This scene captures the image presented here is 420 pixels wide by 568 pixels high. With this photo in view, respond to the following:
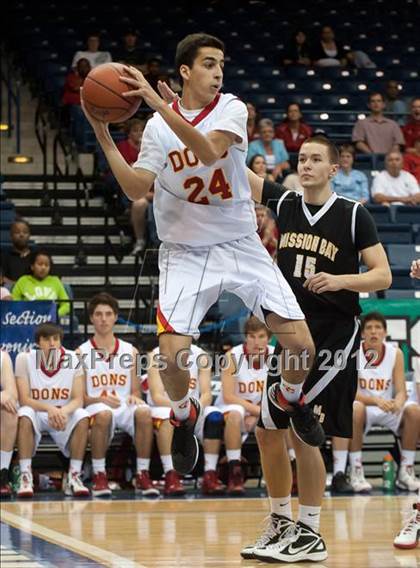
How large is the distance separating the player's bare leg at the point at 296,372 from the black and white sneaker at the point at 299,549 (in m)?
0.59

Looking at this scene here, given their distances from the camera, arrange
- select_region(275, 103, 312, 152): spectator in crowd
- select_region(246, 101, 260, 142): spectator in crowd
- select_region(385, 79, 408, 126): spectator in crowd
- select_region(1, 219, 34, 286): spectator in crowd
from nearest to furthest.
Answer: select_region(1, 219, 34, 286): spectator in crowd, select_region(246, 101, 260, 142): spectator in crowd, select_region(275, 103, 312, 152): spectator in crowd, select_region(385, 79, 408, 126): spectator in crowd

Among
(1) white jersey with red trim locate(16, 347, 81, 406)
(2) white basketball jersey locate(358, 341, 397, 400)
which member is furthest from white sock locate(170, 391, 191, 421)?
(2) white basketball jersey locate(358, 341, 397, 400)

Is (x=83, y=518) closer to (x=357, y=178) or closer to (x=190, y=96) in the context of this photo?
(x=190, y=96)

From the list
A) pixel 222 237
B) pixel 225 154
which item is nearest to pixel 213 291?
pixel 222 237

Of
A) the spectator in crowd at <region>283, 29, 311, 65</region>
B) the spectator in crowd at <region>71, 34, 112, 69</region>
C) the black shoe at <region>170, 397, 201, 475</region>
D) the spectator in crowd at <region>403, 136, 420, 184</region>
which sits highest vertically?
the spectator in crowd at <region>283, 29, 311, 65</region>

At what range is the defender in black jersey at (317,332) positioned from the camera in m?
6.54

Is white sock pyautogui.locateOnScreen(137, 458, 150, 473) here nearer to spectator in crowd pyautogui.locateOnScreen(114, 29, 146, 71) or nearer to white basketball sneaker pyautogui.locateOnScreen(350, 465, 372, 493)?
white basketball sneaker pyautogui.locateOnScreen(350, 465, 372, 493)

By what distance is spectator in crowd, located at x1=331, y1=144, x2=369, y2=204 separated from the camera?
1353cm

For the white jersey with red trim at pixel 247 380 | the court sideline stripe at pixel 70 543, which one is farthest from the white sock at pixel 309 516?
the white jersey with red trim at pixel 247 380

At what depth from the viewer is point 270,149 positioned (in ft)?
46.5

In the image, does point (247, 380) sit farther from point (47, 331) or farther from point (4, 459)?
point (4, 459)

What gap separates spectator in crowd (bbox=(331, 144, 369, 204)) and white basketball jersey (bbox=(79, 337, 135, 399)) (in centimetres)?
375

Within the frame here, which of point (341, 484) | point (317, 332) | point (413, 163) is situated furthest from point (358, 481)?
point (413, 163)

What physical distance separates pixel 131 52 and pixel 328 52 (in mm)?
3010
